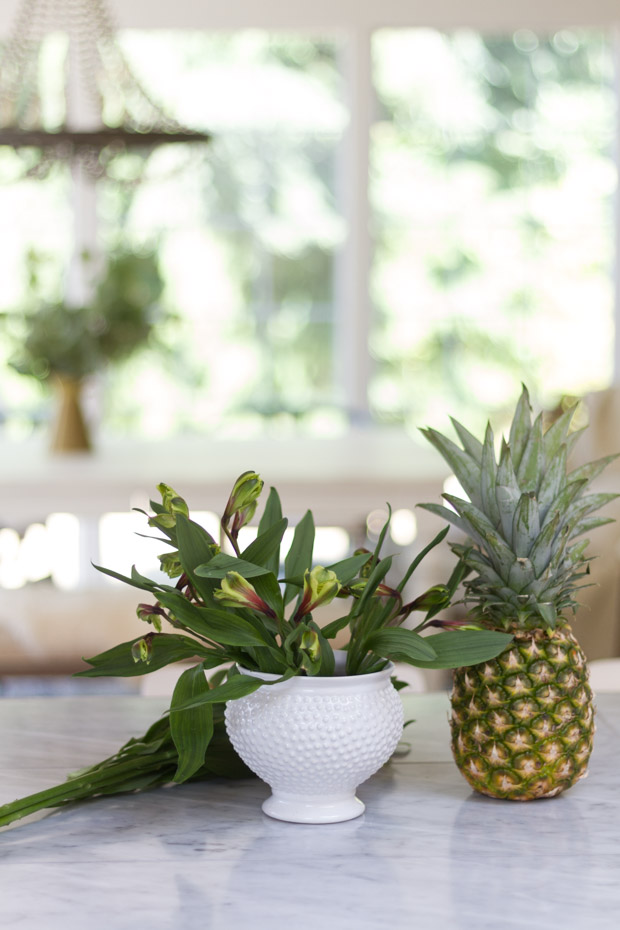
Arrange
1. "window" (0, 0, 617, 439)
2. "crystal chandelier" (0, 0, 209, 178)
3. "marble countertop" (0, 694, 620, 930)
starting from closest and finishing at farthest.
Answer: "marble countertop" (0, 694, 620, 930), "crystal chandelier" (0, 0, 209, 178), "window" (0, 0, 617, 439)

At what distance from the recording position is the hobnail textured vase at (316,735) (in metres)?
0.89

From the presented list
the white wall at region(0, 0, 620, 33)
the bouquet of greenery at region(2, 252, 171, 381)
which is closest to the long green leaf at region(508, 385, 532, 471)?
the bouquet of greenery at region(2, 252, 171, 381)

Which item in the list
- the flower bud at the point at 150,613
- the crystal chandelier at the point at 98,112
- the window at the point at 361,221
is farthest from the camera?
the window at the point at 361,221

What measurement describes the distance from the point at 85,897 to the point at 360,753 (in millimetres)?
230

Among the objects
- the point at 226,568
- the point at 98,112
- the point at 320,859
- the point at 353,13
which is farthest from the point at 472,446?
the point at 353,13

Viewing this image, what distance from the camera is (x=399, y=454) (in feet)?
10.7

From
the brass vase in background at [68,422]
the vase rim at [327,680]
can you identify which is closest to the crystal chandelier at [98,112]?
the brass vase in background at [68,422]

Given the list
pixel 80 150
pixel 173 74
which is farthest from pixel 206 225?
pixel 80 150

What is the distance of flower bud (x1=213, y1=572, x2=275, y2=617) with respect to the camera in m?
0.85

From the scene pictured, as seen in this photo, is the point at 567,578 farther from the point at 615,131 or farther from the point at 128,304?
the point at 615,131

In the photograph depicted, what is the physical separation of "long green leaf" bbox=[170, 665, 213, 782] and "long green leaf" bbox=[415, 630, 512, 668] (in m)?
0.18

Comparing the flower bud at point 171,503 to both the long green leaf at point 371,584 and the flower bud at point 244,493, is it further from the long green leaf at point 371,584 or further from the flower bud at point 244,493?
the long green leaf at point 371,584

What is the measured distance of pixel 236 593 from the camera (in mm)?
852

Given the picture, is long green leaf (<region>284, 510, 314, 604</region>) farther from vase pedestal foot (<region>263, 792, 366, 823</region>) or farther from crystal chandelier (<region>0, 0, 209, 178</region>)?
crystal chandelier (<region>0, 0, 209, 178</region>)
